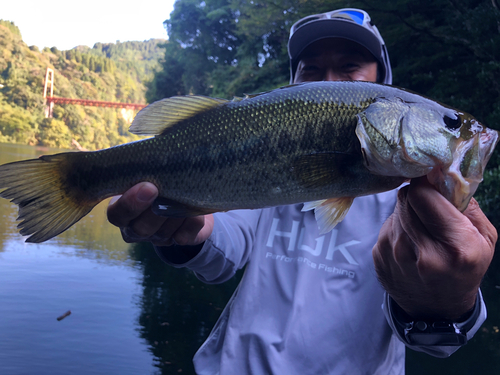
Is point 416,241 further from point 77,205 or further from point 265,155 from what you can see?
point 77,205

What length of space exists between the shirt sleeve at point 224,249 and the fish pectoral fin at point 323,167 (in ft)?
3.11

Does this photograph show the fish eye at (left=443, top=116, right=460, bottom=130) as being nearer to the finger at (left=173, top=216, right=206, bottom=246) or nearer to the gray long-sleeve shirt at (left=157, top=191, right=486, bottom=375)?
the gray long-sleeve shirt at (left=157, top=191, right=486, bottom=375)

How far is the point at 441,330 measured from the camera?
181 centimetres

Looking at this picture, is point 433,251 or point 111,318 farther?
point 111,318

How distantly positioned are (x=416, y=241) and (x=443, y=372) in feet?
16.6

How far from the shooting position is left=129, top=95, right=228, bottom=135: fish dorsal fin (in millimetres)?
1812

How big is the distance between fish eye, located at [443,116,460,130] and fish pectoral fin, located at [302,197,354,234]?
479 mm

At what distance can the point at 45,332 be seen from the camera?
18.5 ft

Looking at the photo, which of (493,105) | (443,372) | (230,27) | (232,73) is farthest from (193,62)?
(443,372)

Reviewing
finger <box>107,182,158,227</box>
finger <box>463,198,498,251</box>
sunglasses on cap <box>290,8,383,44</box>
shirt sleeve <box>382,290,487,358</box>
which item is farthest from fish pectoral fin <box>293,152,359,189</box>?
sunglasses on cap <box>290,8,383,44</box>

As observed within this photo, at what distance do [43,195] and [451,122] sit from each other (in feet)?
6.00

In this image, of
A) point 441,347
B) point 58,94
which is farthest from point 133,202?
point 58,94

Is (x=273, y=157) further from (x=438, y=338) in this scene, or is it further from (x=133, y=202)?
(x=438, y=338)

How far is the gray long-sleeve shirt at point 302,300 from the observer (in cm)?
227
